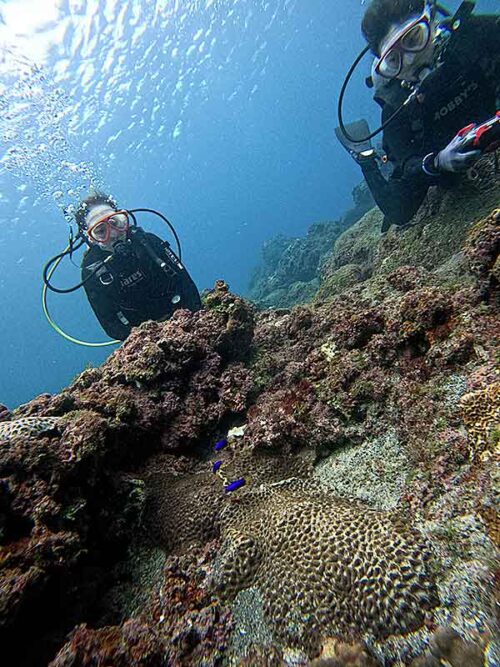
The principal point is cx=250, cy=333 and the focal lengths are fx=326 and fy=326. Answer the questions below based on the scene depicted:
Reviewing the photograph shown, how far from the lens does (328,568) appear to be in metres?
1.75

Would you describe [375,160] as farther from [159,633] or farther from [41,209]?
[41,209]

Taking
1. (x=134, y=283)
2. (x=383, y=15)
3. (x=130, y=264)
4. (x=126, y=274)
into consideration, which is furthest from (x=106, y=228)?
(x=383, y=15)

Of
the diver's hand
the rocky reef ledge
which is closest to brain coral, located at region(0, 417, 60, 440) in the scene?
the rocky reef ledge

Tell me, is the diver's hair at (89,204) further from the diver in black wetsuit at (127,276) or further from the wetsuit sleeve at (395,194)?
the wetsuit sleeve at (395,194)

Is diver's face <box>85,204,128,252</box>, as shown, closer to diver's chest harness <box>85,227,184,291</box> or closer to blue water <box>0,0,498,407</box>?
diver's chest harness <box>85,227,184,291</box>

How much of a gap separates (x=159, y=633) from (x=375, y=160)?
18.5ft

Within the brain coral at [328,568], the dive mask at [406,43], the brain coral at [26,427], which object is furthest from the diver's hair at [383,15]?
the brain coral at [26,427]

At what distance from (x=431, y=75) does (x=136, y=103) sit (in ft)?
116

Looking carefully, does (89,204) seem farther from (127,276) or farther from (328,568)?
(328,568)

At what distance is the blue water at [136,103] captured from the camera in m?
19.7

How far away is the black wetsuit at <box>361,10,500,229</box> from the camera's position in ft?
13.0

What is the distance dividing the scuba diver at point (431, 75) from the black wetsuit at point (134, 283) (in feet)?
13.3

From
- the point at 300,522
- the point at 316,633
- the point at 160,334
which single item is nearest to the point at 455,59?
the point at 160,334

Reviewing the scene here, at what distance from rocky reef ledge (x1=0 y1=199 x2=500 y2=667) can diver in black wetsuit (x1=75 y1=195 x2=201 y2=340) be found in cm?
326
